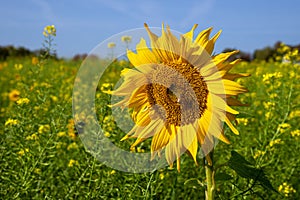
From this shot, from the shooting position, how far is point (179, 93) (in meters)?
1.34

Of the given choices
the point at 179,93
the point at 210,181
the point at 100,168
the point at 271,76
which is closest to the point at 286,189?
the point at 271,76

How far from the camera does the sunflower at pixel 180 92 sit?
1.28 meters

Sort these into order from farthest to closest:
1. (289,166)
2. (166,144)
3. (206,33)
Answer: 1. (289,166)
2. (166,144)
3. (206,33)

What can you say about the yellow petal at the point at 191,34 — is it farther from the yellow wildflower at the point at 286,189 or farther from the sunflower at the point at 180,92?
the yellow wildflower at the point at 286,189

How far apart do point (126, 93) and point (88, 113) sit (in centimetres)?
160

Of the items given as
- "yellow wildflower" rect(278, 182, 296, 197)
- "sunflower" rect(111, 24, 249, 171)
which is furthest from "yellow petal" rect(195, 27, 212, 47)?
"yellow wildflower" rect(278, 182, 296, 197)

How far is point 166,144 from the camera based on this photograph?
140 centimetres

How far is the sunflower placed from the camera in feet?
4.21

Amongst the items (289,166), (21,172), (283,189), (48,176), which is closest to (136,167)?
(21,172)

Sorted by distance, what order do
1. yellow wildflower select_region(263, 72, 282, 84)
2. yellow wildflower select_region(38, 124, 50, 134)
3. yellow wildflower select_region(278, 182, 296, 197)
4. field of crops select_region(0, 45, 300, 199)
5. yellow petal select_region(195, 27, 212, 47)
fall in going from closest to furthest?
yellow petal select_region(195, 27, 212, 47) < field of crops select_region(0, 45, 300, 199) < yellow wildflower select_region(278, 182, 296, 197) < yellow wildflower select_region(38, 124, 50, 134) < yellow wildflower select_region(263, 72, 282, 84)

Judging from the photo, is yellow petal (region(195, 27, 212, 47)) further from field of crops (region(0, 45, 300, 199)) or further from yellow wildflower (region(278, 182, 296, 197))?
yellow wildflower (region(278, 182, 296, 197))

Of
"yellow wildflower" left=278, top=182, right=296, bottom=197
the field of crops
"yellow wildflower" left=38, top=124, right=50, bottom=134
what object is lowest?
"yellow wildflower" left=278, top=182, right=296, bottom=197

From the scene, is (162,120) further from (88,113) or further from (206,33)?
(88,113)

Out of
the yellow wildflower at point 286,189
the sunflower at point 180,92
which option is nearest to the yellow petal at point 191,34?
the sunflower at point 180,92
